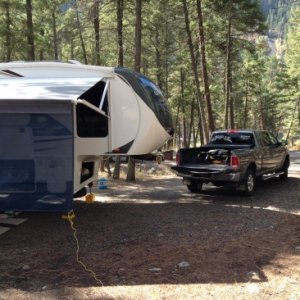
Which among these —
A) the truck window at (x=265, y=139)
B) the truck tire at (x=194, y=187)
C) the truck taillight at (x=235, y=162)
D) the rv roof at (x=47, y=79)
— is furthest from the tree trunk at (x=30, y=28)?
the truck taillight at (x=235, y=162)

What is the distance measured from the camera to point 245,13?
1038 inches

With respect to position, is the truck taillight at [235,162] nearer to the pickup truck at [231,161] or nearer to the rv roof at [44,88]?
the pickup truck at [231,161]

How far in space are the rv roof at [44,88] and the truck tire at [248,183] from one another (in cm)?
553

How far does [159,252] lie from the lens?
23.4 feet

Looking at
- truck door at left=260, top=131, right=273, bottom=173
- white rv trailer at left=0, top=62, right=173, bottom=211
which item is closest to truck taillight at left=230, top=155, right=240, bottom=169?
truck door at left=260, top=131, right=273, bottom=173

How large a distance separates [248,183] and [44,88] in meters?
7.02

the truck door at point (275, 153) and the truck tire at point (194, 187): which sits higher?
the truck door at point (275, 153)

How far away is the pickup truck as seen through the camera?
1202 centimetres

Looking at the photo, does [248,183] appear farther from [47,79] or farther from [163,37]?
[163,37]

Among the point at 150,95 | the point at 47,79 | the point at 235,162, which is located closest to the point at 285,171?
the point at 235,162

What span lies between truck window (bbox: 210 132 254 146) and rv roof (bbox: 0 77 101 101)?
6145 millimetres

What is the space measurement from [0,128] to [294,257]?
4929 mm

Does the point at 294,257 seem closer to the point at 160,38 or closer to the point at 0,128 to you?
the point at 0,128

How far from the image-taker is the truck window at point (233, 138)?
1365 cm
